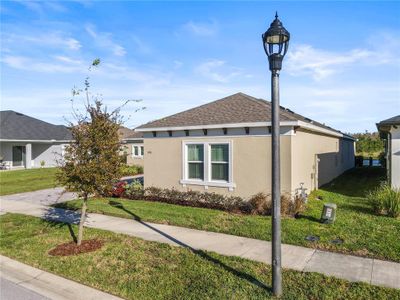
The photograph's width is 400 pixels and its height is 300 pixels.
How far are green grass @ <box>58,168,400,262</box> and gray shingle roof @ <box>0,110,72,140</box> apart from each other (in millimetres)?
20593

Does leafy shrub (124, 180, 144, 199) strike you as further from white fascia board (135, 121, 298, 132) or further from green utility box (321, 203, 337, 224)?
green utility box (321, 203, 337, 224)

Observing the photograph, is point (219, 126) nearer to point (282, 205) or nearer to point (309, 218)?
point (282, 205)

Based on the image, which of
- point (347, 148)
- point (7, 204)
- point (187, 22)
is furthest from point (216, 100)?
point (347, 148)

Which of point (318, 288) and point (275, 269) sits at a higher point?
point (275, 269)

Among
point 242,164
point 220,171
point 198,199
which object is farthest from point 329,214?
point 198,199

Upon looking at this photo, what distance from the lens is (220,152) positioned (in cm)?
1290

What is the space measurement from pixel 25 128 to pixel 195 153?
84.8 feet

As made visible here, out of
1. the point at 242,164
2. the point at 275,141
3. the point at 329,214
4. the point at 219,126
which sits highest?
the point at 219,126

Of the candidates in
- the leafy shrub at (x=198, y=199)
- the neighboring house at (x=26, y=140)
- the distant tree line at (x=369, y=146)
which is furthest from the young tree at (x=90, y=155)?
the distant tree line at (x=369, y=146)

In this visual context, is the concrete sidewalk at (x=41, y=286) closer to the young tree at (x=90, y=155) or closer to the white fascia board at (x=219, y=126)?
the young tree at (x=90, y=155)

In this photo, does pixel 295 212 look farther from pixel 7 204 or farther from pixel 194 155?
pixel 7 204

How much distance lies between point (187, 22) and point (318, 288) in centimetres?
996

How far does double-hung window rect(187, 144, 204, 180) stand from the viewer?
1338 cm

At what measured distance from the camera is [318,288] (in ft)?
17.2
